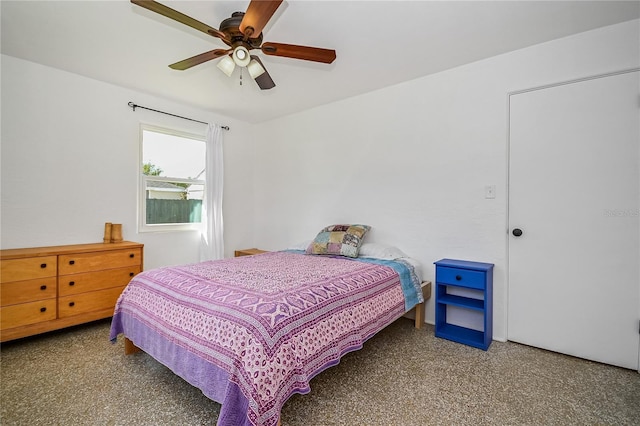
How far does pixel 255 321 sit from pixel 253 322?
1cm

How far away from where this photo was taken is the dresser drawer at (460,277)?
2412 mm

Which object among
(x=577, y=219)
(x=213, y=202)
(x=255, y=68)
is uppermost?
(x=255, y=68)

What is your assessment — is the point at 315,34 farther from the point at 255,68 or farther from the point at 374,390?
the point at 374,390

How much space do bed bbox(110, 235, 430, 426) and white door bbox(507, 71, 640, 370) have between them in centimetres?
109

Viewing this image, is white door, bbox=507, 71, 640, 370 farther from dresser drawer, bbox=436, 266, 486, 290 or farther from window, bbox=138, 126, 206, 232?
window, bbox=138, 126, 206, 232

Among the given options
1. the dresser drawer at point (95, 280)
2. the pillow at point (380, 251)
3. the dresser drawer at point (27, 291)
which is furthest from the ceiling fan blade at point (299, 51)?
the dresser drawer at point (27, 291)

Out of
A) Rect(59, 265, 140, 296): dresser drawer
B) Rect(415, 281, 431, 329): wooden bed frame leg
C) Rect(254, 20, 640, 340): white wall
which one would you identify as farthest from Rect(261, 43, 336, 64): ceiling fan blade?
Rect(59, 265, 140, 296): dresser drawer

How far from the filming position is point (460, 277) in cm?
251

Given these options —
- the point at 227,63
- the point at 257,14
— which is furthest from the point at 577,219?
the point at 227,63

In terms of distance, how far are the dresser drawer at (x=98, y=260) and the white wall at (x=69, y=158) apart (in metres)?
0.42

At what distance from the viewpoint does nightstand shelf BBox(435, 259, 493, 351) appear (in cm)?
241

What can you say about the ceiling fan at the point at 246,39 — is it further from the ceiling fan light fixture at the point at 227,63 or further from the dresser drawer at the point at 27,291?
the dresser drawer at the point at 27,291

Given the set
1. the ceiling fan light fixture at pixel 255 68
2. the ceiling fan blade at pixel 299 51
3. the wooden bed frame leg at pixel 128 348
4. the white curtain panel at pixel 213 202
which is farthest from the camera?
the white curtain panel at pixel 213 202

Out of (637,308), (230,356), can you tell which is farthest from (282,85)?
(637,308)
